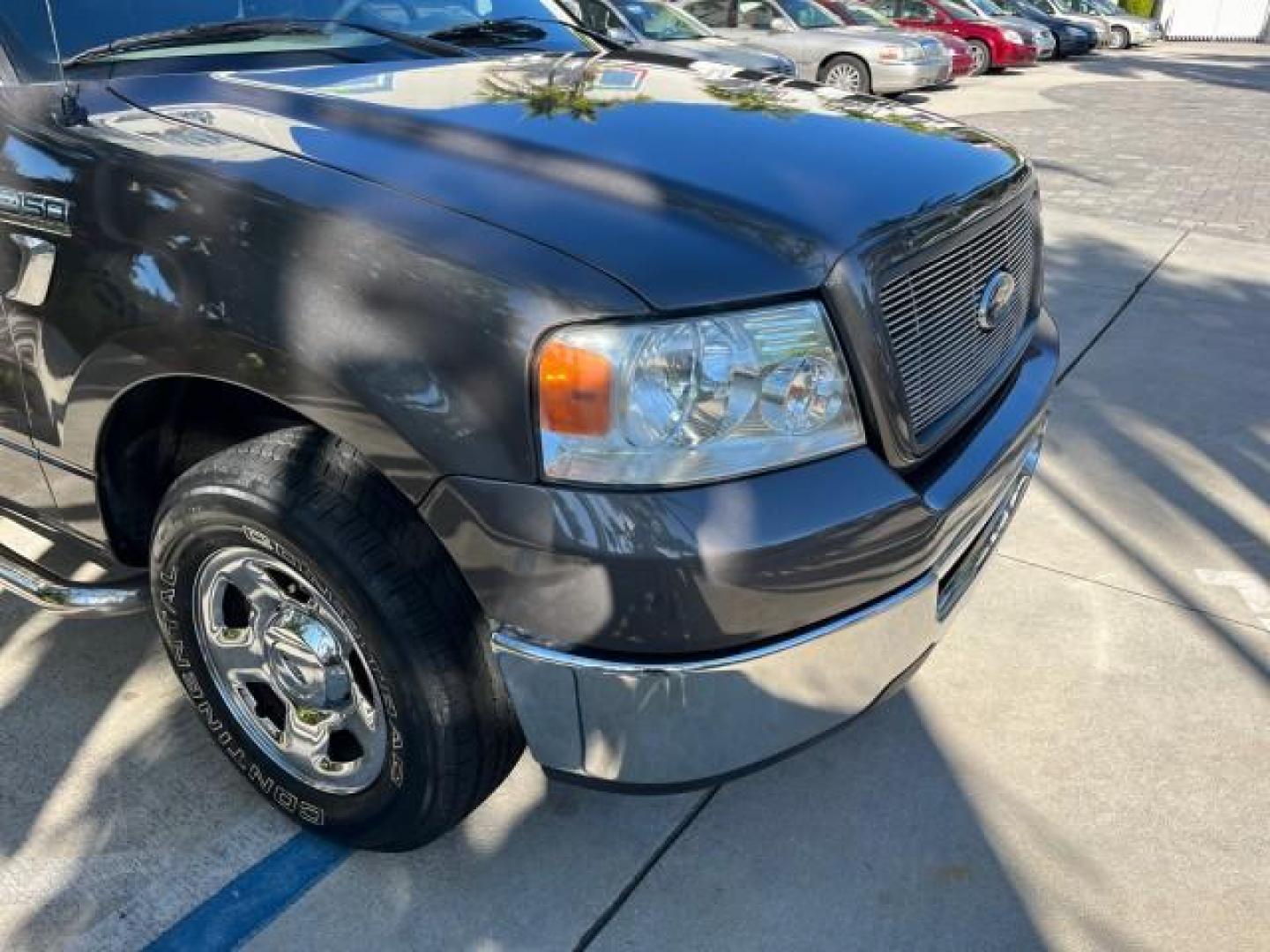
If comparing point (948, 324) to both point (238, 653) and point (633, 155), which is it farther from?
point (238, 653)

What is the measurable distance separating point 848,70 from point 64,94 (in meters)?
12.9

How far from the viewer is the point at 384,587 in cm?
172

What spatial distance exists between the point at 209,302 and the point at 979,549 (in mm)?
1542

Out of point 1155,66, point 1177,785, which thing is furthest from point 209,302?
point 1155,66

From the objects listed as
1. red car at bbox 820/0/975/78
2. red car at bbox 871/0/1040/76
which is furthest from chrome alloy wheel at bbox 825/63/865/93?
red car at bbox 871/0/1040/76

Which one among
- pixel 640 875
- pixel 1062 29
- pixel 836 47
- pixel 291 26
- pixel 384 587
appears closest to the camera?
pixel 384 587

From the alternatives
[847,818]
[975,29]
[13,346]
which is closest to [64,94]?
[13,346]

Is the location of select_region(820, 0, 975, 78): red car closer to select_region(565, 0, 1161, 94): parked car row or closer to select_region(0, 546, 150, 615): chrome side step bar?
select_region(565, 0, 1161, 94): parked car row

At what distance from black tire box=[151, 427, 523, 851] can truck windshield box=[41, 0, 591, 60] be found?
108 cm

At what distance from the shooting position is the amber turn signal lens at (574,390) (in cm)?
153

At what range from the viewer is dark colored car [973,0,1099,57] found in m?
22.1

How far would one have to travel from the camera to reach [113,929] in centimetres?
200

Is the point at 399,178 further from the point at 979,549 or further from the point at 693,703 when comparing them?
the point at 979,549

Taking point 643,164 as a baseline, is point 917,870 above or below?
below
